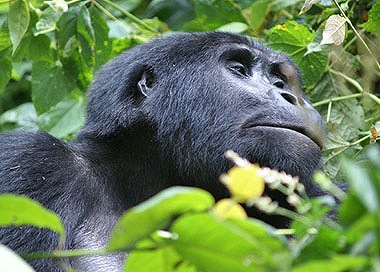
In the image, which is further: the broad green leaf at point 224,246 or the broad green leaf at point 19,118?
the broad green leaf at point 19,118

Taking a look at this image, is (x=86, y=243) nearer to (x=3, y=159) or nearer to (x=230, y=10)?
(x=3, y=159)

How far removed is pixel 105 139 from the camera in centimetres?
280

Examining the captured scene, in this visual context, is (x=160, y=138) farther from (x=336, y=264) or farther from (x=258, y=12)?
(x=336, y=264)

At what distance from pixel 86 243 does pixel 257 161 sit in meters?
0.63

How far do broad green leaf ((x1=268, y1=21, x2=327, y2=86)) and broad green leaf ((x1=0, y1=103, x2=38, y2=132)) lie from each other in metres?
1.62

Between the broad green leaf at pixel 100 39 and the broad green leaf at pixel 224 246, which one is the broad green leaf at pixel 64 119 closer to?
the broad green leaf at pixel 100 39

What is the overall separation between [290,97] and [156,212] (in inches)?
67.7

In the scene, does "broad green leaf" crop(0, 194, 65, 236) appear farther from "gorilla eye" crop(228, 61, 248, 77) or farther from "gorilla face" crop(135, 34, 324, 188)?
"gorilla eye" crop(228, 61, 248, 77)

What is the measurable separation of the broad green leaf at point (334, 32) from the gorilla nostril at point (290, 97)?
0.81ft

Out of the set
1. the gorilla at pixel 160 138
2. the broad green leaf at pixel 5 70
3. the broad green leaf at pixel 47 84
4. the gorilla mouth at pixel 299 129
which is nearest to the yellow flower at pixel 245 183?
the gorilla at pixel 160 138

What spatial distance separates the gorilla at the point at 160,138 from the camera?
2.45 meters

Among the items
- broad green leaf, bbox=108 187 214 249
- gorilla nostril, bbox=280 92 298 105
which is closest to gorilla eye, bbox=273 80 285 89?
gorilla nostril, bbox=280 92 298 105

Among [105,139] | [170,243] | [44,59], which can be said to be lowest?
[44,59]

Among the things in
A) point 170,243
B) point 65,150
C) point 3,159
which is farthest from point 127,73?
point 170,243
